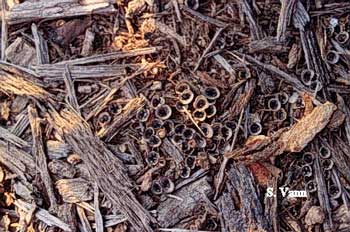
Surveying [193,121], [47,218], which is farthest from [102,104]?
[47,218]

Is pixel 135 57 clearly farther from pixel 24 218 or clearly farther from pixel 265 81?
pixel 24 218

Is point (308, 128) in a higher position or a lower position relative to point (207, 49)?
lower

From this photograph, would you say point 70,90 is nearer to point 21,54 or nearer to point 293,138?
point 21,54

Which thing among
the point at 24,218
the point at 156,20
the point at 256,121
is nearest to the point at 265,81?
the point at 256,121

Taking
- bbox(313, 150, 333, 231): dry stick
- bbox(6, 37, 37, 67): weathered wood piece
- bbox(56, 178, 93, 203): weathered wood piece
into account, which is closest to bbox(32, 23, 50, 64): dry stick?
bbox(6, 37, 37, 67): weathered wood piece

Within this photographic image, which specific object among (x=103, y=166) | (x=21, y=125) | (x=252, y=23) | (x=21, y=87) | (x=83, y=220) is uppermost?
(x=252, y=23)

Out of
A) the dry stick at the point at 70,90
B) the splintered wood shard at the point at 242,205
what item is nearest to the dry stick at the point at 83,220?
the dry stick at the point at 70,90

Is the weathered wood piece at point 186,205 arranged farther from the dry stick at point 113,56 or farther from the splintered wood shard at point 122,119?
the dry stick at point 113,56
